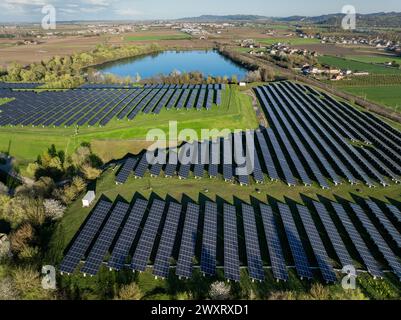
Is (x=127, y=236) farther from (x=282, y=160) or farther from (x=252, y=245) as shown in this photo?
(x=282, y=160)

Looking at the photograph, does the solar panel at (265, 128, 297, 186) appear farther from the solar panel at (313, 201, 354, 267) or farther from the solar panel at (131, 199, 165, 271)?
the solar panel at (131, 199, 165, 271)

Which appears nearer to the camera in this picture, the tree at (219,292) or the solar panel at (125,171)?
the tree at (219,292)

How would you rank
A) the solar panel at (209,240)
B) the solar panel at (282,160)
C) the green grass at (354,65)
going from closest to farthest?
the solar panel at (209,240)
the solar panel at (282,160)
the green grass at (354,65)

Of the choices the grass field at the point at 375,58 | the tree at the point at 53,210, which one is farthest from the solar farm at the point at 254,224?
the grass field at the point at 375,58

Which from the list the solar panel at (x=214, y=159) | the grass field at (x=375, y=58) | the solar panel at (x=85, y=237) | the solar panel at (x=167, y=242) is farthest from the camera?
the grass field at (x=375, y=58)

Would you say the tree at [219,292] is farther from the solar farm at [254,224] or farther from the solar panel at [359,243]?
the solar panel at [359,243]

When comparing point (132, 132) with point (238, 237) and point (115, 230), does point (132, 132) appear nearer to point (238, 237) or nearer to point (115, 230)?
point (115, 230)
